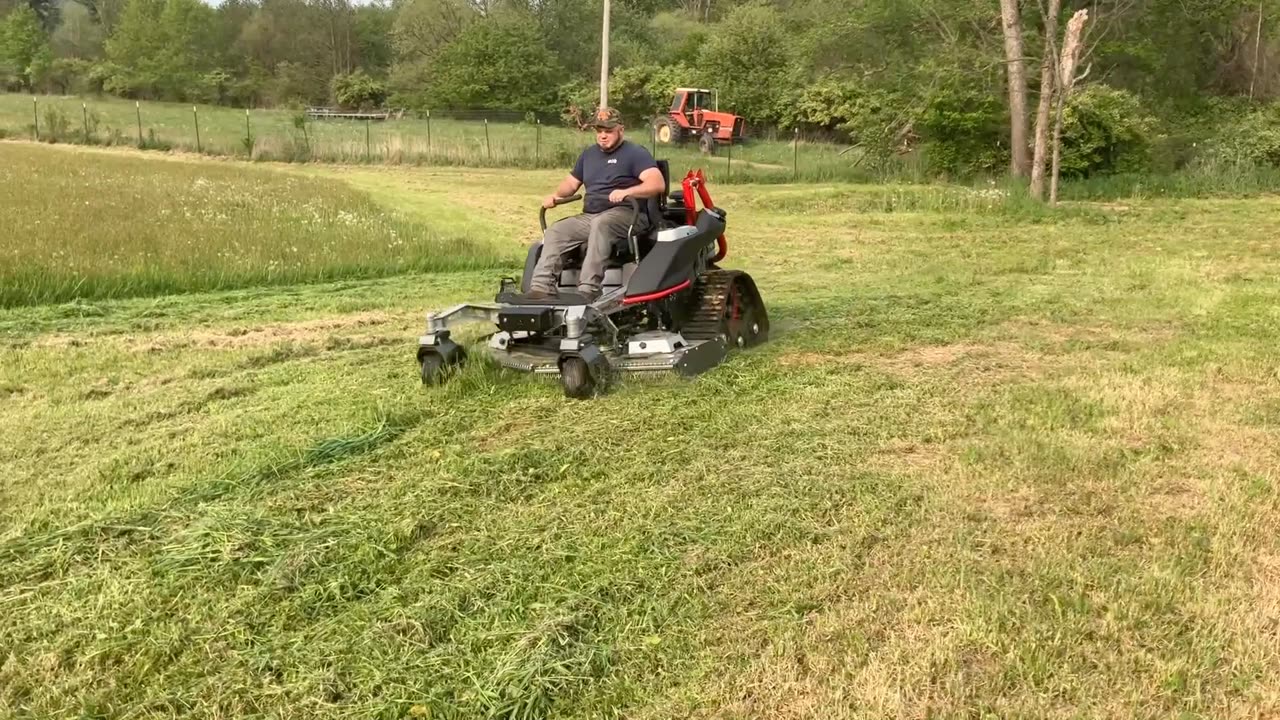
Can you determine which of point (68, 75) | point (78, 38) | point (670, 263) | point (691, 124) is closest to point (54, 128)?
point (691, 124)

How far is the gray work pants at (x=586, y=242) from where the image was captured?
5.76 meters

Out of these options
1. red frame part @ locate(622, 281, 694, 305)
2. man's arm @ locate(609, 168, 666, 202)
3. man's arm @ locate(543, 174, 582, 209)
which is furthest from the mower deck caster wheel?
man's arm @ locate(543, 174, 582, 209)

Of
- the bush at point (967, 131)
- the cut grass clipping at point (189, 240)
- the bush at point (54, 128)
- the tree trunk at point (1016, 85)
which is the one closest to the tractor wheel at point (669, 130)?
the bush at point (967, 131)

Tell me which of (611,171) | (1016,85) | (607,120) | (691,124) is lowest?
(611,171)

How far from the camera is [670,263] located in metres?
5.59

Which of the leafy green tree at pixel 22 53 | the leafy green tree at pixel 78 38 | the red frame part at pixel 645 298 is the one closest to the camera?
the red frame part at pixel 645 298

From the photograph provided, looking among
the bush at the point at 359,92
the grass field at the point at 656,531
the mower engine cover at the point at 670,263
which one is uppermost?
the bush at the point at 359,92

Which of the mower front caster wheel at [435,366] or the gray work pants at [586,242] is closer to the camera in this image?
the mower front caster wheel at [435,366]

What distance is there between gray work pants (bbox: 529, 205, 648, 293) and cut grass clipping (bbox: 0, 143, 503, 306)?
469cm

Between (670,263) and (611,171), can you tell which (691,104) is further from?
(670,263)

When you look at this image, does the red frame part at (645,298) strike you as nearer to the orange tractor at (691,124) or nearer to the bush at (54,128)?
the orange tractor at (691,124)

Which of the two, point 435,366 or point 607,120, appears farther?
point 607,120

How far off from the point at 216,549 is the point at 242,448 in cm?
113

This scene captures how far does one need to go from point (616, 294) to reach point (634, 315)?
237 mm
